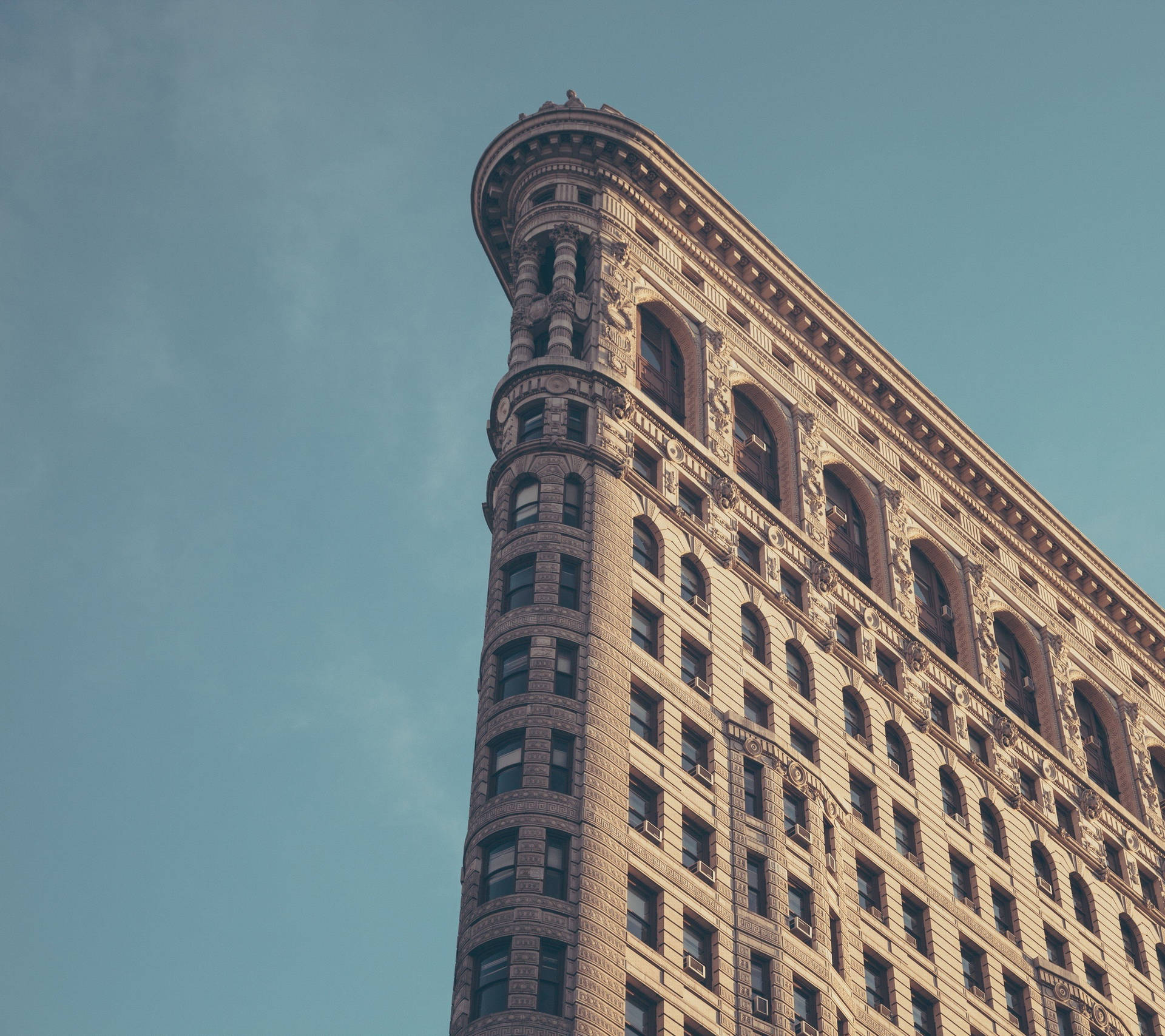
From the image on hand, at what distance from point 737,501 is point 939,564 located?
17457mm

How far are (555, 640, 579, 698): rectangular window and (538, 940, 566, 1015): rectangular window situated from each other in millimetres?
9918

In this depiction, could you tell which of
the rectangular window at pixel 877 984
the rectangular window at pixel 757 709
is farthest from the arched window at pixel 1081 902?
the rectangular window at pixel 757 709

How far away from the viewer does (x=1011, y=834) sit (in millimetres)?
80438

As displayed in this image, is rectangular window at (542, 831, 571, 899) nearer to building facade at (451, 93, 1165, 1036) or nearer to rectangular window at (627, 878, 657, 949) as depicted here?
building facade at (451, 93, 1165, 1036)

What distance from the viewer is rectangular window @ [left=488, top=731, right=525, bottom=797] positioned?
6162 centimetres

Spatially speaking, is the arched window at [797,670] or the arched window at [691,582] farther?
the arched window at [797,670]

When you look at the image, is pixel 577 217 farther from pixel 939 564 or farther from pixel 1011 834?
pixel 1011 834

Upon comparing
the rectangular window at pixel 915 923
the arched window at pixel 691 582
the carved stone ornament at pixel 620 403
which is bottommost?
the rectangular window at pixel 915 923

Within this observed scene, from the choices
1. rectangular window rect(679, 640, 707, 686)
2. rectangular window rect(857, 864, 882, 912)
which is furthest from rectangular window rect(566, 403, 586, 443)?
rectangular window rect(857, 864, 882, 912)

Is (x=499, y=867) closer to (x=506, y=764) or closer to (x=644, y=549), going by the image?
(x=506, y=764)

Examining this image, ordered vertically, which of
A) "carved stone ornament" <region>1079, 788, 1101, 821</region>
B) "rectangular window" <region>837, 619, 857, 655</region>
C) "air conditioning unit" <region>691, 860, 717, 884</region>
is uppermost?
"rectangular window" <region>837, 619, 857, 655</region>

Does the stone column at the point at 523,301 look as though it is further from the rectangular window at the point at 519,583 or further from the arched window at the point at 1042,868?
the arched window at the point at 1042,868

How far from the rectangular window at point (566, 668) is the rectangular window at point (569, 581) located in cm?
174

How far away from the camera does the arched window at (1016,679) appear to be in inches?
3575
